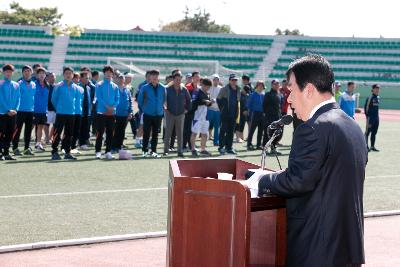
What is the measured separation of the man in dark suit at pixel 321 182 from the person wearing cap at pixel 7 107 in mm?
12082

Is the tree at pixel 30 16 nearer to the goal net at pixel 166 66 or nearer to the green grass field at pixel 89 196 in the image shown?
the goal net at pixel 166 66

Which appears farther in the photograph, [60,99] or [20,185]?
[60,99]

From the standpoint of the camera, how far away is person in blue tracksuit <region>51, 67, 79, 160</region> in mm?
15938

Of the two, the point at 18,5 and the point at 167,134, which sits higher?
the point at 18,5

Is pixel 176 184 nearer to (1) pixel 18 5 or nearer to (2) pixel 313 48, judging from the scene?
(2) pixel 313 48

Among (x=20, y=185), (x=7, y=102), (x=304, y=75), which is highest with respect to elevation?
(x=304, y=75)

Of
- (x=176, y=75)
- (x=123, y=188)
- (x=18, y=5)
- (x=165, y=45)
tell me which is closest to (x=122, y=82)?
(x=176, y=75)

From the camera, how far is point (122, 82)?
1750 cm

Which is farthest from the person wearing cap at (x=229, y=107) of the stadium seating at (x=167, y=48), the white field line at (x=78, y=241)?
the stadium seating at (x=167, y=48)

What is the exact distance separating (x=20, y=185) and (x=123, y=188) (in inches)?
61.2

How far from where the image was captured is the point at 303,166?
154 inches

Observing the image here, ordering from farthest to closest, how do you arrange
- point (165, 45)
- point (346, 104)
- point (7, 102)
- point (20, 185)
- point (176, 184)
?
point (165, 45)
point (346, 104)
point (7, 102)
point (20, 185)
point (176, 184)

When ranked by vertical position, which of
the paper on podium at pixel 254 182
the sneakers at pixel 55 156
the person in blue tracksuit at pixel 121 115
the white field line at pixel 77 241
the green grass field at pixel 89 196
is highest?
the paper on podium at pixel 254 182

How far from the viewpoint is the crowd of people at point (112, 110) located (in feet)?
52.4
